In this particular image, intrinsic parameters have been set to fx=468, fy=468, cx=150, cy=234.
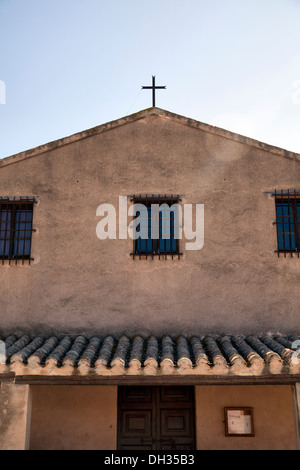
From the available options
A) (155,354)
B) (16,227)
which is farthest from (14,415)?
(16,227)

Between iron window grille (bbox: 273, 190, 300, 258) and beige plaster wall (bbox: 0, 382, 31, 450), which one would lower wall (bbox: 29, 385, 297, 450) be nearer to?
beige plaster wall (bbox: 0, 382, 31, 450)

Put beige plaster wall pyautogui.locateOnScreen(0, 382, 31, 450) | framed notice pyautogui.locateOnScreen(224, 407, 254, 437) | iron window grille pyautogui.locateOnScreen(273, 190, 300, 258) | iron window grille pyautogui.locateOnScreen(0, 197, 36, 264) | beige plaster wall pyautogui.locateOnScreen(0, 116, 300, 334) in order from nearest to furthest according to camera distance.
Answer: beige plaster wall pyautogui.locateOnScreen(0, 382, 31, 450)
framed notice pyautogui.locateOnScreen(224, 407, 254, 437)
beige plaster wall pyautogui.locateOnScreen(0, 116, 300, 334)
iron window grille pyautogui.locateOnScreen(273, 190, 300, 258)
iron window grille pyautogui.locateOnScreen(0, 197, 36, 264)

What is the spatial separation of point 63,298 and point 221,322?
3029 mm

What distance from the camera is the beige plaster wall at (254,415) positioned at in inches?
327

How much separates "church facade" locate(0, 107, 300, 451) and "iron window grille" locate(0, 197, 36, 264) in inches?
0.9

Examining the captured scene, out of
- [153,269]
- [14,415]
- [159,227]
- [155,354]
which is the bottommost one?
[14,415]

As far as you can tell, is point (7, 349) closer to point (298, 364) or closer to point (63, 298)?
point (63, 298)

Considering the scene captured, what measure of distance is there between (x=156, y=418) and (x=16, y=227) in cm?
454

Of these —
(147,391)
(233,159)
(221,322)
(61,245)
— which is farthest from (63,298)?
(233,159)

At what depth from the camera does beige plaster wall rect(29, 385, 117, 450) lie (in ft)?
27.3

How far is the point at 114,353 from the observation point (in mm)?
7504

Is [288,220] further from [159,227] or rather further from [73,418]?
[73,418]

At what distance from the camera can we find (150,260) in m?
9.03

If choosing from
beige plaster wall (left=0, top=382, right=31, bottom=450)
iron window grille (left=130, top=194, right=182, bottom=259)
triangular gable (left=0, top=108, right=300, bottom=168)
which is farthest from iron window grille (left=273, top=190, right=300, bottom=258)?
beige plaster wall (left=0, top=382, right=31, bottom=450)
